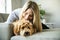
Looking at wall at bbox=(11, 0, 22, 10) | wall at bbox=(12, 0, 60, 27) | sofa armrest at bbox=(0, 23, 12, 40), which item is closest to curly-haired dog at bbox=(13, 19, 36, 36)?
sofa armrest at bbox=(0, 23, 12, 40)

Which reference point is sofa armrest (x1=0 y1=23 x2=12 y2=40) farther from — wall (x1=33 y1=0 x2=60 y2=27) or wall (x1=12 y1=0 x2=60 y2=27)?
wall (x1=33 y1=0 x2=60 y2=27)

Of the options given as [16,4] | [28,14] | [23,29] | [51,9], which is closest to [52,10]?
[51,9]

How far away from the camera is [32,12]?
1.37m

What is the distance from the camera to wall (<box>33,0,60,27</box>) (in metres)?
4.12

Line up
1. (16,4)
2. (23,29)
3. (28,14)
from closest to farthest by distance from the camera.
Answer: (23,29) < (28,14) < (16,4)

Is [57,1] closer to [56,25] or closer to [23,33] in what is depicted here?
[56,25]

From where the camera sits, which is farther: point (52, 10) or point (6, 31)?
point (52, 10)

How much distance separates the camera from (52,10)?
4.17 m

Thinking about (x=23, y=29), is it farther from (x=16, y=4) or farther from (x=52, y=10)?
(x=52, y=10)

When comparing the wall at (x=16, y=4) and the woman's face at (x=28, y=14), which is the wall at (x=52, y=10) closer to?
the wall at (x=16, y=4)

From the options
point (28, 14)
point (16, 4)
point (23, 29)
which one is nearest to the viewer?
point (23, 29)

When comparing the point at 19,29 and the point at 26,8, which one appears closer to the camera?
the point at 19,29

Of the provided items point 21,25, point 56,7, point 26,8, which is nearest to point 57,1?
point 56,7

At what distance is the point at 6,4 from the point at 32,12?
2.70m
